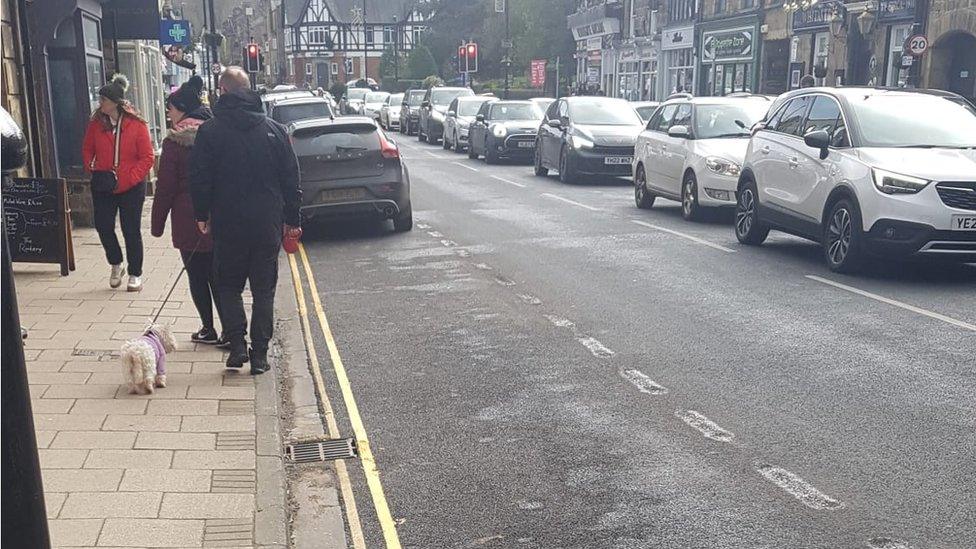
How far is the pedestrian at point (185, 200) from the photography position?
7.34 m

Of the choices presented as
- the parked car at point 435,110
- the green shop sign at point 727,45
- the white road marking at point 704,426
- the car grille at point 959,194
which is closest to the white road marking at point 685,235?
the car grille at point 959,194

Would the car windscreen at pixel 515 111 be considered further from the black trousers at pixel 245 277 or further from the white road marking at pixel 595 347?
the black trousers at pixel 245 277

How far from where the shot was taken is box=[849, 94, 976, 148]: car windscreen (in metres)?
10.3

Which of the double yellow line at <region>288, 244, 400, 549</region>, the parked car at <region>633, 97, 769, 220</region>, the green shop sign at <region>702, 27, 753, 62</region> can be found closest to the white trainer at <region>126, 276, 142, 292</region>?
the double yellow line at <region>288, 244, 400, 549</region>

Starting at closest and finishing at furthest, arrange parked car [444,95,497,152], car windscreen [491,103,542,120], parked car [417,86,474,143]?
car windscreen [491,103,542,120] < parked car [444,95,497,152] < parked car [417,86,474,143]

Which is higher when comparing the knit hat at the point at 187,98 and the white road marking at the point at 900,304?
the knit hat at the point at 187,98

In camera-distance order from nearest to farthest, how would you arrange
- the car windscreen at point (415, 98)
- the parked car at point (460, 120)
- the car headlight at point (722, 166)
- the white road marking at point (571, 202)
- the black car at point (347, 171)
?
the black car at point (347, 171)
the car headlight at point (722, 166)
the white road marking at point (571, 202)
the parked car at point (460, 120)
the car windscreen at point (415, 98)

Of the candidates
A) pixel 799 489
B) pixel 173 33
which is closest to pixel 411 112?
pixel 173 33

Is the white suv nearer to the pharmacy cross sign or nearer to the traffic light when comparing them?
the pharmacy cross sign

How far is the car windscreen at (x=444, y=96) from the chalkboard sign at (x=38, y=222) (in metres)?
28.2

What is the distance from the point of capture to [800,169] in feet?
36.6

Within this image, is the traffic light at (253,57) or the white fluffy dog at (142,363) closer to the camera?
the white fluffy dog at (142,363)

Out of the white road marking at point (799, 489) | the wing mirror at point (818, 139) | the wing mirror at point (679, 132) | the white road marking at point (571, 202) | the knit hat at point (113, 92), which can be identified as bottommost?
the white road marking at point (571, 202)

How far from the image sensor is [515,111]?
28109 mm
